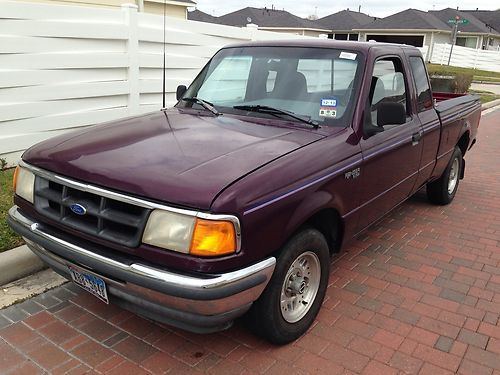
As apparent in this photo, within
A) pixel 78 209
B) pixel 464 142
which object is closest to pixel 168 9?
pixel 464 142

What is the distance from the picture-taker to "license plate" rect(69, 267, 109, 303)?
2.76m

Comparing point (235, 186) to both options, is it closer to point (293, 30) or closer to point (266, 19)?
point (293, 30)

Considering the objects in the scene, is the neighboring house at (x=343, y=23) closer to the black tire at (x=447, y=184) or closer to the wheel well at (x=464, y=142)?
the wheel well at (x=464, y=142)

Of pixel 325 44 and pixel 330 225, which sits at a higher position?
pixel 325 44

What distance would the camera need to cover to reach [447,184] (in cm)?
594

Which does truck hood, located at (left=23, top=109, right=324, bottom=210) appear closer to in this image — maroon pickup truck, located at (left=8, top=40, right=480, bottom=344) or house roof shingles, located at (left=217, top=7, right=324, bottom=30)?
maroon pickup truck, located at (left=8, top=40, right=480, bottom=344)

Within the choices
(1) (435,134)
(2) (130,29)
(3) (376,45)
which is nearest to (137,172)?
(3) (376,45)

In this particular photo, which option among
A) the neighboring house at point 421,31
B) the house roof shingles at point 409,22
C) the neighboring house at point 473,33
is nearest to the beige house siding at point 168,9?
the neighboring house at point 421,31

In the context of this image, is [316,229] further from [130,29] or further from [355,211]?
[130,29]

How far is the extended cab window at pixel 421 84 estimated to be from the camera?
4754 millimetres

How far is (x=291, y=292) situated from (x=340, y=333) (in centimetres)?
48

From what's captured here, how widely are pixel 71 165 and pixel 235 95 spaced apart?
162cm

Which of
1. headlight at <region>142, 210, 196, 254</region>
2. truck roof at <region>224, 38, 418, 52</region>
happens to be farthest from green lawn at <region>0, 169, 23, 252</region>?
truck roof at <region>224, 38, 418, 52</region>

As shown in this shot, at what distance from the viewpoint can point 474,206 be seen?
6.16 meters
